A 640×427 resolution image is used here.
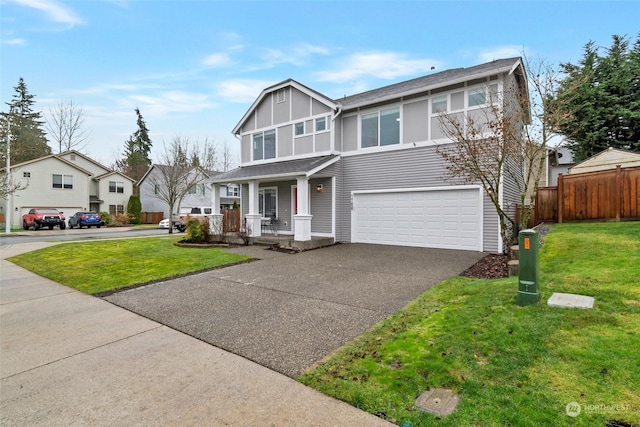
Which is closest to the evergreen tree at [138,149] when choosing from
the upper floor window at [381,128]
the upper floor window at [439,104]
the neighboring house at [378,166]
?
the neighboring house at [378,166]

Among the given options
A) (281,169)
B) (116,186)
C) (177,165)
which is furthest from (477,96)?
(116,186)

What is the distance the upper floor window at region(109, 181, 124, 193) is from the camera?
36.5 metres

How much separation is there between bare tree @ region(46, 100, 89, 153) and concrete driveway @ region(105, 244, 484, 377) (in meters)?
39.2

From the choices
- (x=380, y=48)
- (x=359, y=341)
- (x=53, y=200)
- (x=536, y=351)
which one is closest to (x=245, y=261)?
(x=359, y=341)

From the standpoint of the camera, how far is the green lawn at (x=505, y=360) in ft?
8.08

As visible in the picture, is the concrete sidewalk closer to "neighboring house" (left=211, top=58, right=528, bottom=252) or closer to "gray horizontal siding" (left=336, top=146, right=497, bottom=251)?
"neighboring house" (left=211, top=58, right=528, bottom=252)

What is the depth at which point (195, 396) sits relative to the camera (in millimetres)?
2979

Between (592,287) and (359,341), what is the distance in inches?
146

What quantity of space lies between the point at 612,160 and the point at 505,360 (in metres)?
21.9

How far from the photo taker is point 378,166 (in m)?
12.8

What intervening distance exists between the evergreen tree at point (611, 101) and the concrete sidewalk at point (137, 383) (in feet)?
81.2

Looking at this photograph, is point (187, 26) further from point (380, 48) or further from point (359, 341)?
point (359, 341)

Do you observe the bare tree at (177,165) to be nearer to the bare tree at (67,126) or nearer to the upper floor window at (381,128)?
the upper floor window at (381,128)

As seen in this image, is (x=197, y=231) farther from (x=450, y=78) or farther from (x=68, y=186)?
(x=68, y=186)
